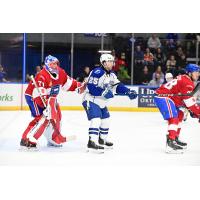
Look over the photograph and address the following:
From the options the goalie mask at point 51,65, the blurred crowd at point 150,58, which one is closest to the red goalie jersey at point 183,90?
the goalie mask at point 51,65

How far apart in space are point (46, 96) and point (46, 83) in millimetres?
100

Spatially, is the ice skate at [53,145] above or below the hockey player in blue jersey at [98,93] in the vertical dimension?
below

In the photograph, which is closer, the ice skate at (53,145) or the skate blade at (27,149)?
the skate blade at (27,149)

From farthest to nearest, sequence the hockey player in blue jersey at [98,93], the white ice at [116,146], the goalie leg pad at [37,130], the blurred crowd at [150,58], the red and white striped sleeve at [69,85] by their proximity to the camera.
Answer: the blurred crowd at [150,58] → the red and white striped sleeve at [69,85] → the goalie leg pad at [37,130] → the hockey player in blue jersey at [98,93] → the white ice at [116,146]

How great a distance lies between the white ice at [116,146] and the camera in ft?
11.8

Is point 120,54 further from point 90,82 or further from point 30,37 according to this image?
point 90,82

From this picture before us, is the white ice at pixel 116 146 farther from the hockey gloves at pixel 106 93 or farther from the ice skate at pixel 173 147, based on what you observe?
the hockey gloves at pixel 106 93

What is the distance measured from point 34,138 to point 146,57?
3.84 meters

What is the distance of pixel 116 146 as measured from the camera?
4.15m

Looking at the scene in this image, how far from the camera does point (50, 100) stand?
381 centimetres

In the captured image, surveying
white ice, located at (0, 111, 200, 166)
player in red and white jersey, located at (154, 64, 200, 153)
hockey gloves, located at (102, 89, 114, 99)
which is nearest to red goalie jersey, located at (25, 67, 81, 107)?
hockey gloves, located at (102, 89, 114, 99)

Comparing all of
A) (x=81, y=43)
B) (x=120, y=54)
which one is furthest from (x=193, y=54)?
(x=81, y=43)

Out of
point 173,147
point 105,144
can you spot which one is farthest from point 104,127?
point 173,147

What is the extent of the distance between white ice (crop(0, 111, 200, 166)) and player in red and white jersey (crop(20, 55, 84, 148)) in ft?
0.51
